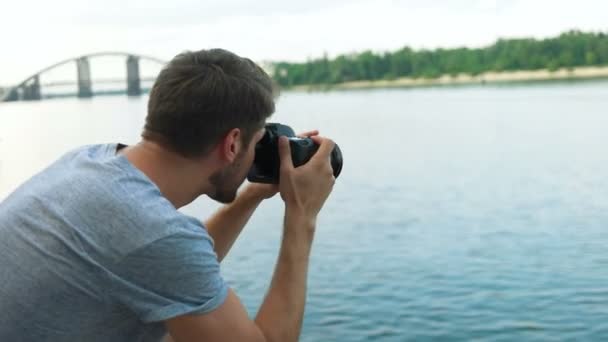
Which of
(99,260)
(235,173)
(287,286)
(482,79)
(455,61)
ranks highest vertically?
(235,173)

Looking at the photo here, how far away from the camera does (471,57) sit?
95438 millimetres

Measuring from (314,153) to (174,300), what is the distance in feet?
1.54

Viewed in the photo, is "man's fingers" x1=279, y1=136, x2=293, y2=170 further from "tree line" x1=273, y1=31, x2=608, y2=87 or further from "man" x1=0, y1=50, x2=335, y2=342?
"tree line" x1=273, y1=31, x2=608, y2=87

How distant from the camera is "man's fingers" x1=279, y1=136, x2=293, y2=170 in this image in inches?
69.7

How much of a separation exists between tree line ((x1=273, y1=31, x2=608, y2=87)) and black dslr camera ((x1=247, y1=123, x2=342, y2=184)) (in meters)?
83.8

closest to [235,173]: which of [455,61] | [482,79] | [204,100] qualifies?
[204,100]

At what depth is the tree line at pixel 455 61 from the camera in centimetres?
8969

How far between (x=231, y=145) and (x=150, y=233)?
0.25 m

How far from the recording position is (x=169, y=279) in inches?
58.2

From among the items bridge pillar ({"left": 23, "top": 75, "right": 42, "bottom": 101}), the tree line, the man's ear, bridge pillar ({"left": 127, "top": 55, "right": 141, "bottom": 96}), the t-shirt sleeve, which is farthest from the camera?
the tree line

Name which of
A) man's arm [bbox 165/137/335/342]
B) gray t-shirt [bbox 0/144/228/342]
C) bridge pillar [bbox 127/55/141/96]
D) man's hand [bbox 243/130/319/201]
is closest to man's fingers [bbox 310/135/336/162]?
man's arm [bbox 165/137/335/342]

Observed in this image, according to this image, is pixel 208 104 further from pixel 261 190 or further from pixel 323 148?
pixel 261 190

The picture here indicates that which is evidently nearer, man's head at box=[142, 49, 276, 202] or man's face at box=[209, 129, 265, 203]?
man's head at box=[142, 49, 276, 202]

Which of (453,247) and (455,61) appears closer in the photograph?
(453,247)
